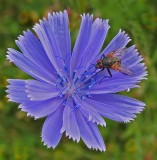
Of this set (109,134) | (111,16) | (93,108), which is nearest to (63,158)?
(109,134)

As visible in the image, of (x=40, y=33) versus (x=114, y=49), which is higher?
(x=40, y=33)

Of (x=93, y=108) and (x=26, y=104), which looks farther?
(x=93, y=108)

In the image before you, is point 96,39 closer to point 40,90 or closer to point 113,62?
point 113,62

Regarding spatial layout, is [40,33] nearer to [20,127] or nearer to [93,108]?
[93,108]

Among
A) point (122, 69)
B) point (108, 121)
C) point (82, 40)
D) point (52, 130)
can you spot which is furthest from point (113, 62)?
point (108, 121)

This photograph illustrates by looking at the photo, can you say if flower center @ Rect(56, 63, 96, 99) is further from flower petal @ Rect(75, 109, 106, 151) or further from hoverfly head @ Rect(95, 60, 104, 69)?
flower petal @ Rect(75, 109, 106, 151)

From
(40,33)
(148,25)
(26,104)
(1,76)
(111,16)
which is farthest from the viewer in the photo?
(148,25)
